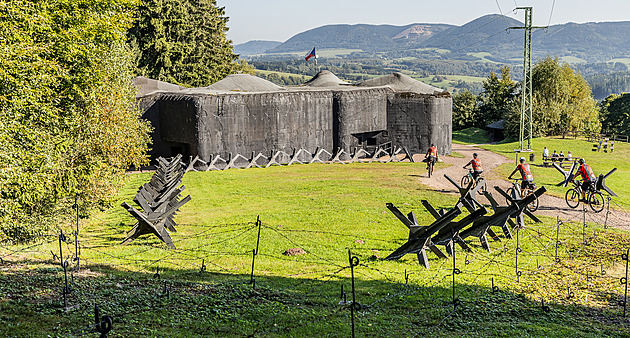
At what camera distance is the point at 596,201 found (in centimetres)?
2033

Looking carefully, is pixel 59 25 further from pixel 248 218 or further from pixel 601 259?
pixel 601 259

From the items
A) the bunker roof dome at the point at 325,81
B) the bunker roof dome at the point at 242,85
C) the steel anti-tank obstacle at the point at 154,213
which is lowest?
the steel anti-tank obstacle at the point at 154,213

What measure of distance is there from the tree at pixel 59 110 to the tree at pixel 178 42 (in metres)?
24.0

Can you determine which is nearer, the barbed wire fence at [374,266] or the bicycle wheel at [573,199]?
the barbed wire fence at [374,266]

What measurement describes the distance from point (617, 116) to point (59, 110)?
67.8 metres

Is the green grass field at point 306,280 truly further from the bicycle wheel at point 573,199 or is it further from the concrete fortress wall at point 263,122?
the concrete fortress wall at point 263,122

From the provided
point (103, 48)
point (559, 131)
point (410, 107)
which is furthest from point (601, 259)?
point (559, 131)

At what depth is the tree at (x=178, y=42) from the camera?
45.9 metres

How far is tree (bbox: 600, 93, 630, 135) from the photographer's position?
63.1m

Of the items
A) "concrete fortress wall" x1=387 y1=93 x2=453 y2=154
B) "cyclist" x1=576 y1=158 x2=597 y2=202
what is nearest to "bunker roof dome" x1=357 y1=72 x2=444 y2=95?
"concrete fortress wall" x1=387 y1=93 x2=453 y2=154

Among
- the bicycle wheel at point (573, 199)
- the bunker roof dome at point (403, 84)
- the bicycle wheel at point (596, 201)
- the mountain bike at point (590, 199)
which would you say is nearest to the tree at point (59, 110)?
the bicycle wheel at point (573, 199)

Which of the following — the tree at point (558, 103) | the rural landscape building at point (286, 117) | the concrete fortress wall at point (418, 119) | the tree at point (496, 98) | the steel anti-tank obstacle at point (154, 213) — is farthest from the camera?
the tree at point (496, 98)

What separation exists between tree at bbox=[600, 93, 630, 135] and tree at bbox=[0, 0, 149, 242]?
58.7 m

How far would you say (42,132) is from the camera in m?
15.2
